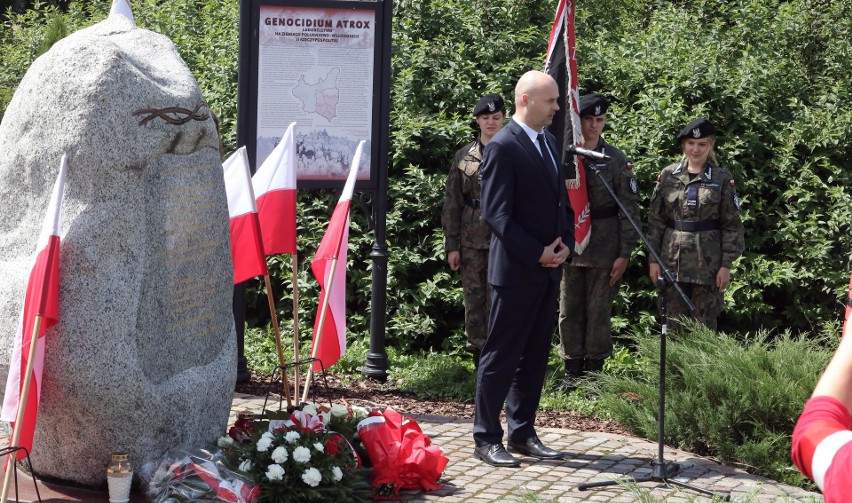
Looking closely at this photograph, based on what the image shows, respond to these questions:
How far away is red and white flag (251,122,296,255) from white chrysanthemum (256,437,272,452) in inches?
63.3

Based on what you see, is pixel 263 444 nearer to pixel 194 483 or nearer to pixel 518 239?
pixel 194 483

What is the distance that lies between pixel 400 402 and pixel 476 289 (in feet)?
3.39

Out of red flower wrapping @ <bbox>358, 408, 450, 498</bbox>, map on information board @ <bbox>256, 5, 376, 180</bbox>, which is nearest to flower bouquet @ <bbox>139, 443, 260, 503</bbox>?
red flower wrapping @ <bbox>358, 408, 450, 498</bbox>

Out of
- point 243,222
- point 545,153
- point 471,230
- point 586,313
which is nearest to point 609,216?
point 586,313

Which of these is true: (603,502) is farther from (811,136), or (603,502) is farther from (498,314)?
(811,136)

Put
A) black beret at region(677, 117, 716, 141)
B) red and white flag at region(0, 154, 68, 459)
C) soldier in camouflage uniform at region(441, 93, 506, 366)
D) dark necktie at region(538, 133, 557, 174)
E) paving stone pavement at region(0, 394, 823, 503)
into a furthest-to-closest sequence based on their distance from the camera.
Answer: soldier in camouflage uniform at region(441, 93, 506, 366) → black beret at region(677, 117, 716, 141) → dark necktie at region(538, 133, 557, 174) → paving stone pavement at region(0, 394, 823, 503) → red and white flag at region(0, 154, 68, 459)

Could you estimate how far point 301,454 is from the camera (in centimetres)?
518

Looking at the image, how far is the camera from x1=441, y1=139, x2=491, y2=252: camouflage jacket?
821 centimetres

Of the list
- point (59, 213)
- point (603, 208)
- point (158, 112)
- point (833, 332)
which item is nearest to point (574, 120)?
point (603, 208)

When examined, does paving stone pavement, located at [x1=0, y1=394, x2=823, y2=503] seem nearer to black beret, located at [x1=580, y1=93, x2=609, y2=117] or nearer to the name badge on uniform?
the name badge on uniform

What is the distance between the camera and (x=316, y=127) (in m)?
8.10

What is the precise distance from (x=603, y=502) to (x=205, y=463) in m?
1.95

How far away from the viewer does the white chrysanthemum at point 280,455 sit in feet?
16.8

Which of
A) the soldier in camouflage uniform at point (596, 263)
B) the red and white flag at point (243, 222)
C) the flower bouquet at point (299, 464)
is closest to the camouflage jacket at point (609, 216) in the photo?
the soldier in camouflage uniform at point (596, 263)
